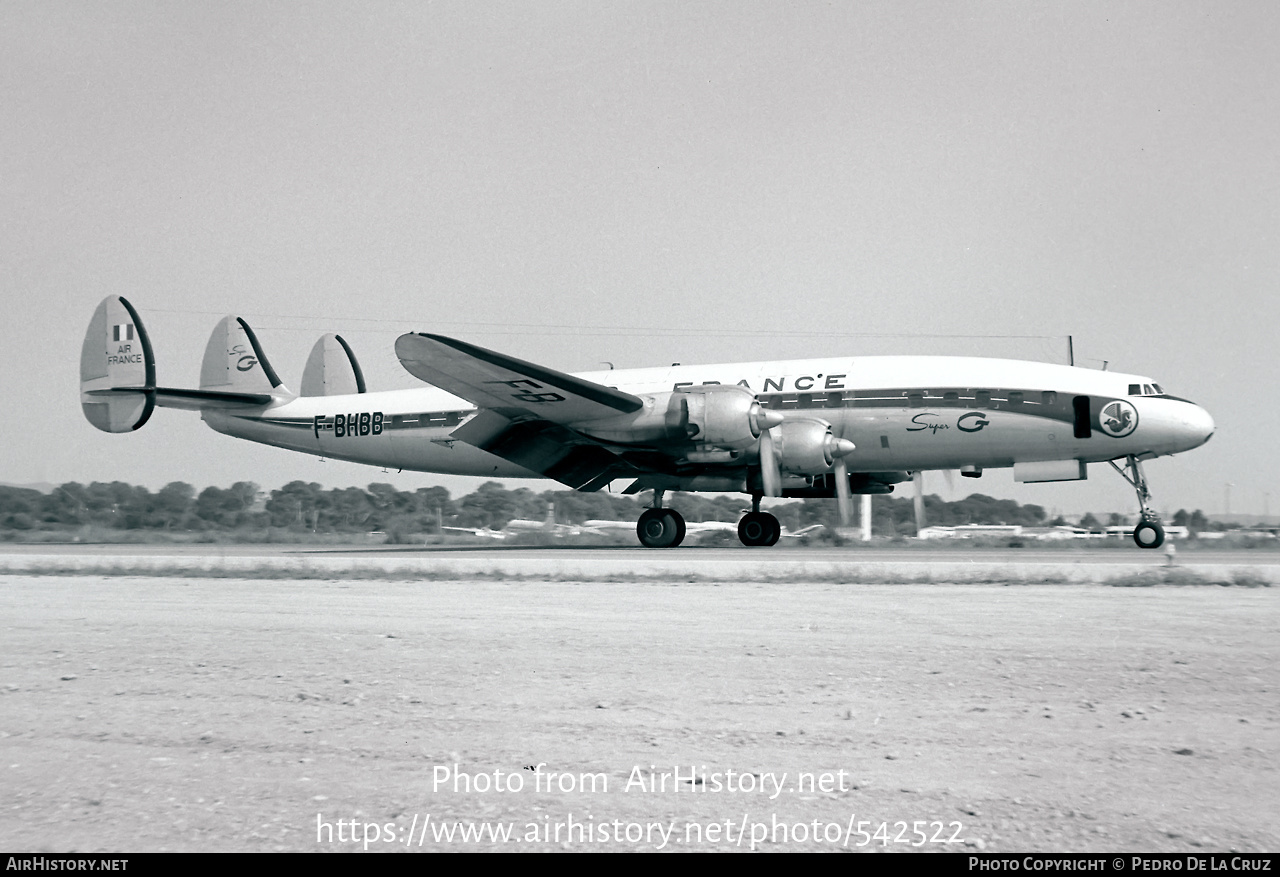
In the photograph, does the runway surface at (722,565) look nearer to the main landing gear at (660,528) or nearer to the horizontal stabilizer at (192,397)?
the main landing gear at (660,528)

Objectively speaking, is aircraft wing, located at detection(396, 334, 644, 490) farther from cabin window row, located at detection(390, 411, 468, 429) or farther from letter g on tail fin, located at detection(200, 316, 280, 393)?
letter g on tail fin, located at detection(200, 316, 280, 393)

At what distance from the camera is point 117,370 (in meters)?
27.8

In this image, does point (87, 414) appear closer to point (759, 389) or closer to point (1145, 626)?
point (759, 389)

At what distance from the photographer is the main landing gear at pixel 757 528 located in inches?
933

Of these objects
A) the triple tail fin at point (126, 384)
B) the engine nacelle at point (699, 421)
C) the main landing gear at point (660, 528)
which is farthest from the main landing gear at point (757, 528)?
the triple tail fin at point (126, 384)

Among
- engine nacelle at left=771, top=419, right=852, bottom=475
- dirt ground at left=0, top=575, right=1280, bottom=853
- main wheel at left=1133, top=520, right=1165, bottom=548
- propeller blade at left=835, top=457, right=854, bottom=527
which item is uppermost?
engine nacelle at left=771, top=419, right=852, bottom=475

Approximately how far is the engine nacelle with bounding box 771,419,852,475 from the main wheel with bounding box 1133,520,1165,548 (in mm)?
5775

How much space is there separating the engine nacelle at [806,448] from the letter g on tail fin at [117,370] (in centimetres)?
1614

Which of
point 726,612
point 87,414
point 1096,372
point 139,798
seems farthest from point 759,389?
point 139,798

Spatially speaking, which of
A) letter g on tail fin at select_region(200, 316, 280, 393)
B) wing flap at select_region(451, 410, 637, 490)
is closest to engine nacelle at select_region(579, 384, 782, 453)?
wing flap at select_region(451, 410, 637, 490)

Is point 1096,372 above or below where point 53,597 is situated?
above

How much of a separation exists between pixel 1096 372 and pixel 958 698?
17.7 meters

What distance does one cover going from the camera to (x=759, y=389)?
23.4 meters

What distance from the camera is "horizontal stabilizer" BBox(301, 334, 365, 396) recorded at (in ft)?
104
